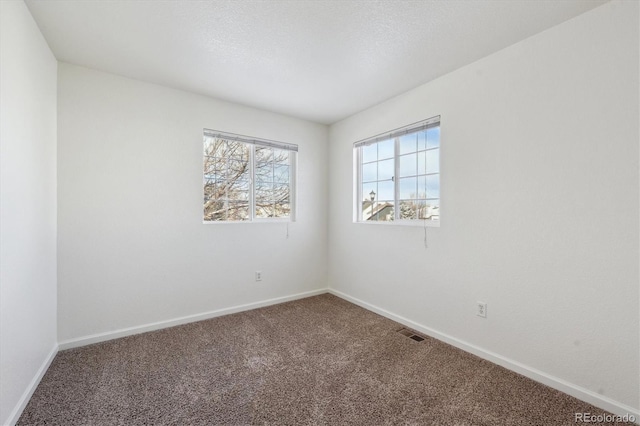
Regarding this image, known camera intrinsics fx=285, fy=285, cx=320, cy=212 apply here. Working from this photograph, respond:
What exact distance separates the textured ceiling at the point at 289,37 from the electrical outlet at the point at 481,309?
6.64ft

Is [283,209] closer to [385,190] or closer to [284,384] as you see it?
[385,190]

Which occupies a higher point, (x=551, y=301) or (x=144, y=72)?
(x=144, y=72)

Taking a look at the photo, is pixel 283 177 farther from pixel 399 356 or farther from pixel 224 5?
pixel 399 356

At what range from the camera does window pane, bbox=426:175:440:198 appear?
2750 millimetres

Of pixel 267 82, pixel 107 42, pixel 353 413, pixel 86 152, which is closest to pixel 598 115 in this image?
pixel 353 413

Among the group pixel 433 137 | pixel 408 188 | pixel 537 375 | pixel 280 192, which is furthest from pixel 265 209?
pixel 537 375

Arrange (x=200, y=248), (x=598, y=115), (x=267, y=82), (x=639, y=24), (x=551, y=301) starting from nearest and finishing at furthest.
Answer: (x=639, y=24), (x=598, y=115), (x=551, y=301), (x=267, y=82), (x=200, y=248)

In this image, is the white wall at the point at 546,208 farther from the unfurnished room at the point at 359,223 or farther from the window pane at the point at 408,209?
the window pane at the point at 408,209

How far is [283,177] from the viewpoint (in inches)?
150

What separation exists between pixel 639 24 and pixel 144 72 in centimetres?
356

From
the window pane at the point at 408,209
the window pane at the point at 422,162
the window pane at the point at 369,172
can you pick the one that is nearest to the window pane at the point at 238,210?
the window pane at the point at 369,172

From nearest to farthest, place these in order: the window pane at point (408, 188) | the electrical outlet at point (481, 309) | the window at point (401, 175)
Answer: the electrical outlet at point (481, 309) → the window at point (401, 175) → the window pane at point (408, 188)

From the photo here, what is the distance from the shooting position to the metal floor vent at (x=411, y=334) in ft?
8.80

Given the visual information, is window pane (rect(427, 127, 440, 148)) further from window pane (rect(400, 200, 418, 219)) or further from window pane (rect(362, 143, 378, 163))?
window pane (rect(362, 143, 378, 163))
